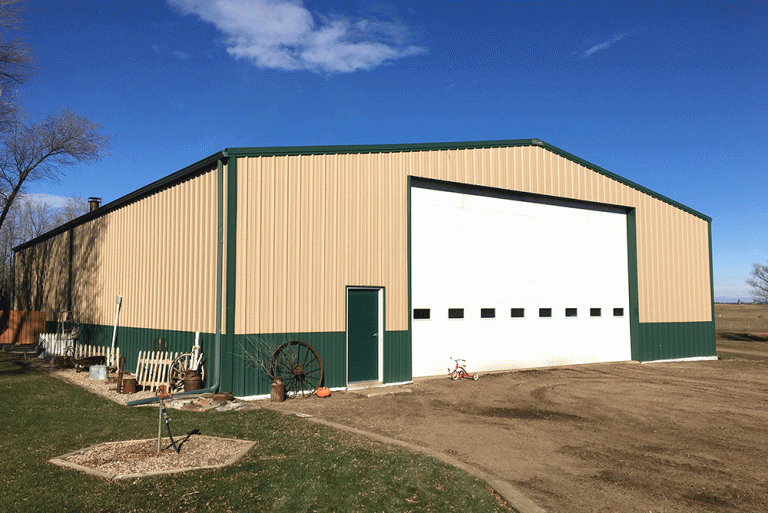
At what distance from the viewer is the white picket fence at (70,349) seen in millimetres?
16352

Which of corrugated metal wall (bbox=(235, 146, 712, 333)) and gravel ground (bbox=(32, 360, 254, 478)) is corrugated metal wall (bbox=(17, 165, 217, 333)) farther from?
gravel ground (bbox=(32, 360, 254, 478))

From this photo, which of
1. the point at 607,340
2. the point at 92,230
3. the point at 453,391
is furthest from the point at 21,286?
the point at 607,340

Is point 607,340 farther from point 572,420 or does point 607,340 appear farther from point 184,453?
point 184,453

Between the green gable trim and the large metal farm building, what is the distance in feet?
0.26

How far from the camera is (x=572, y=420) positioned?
10211 millimetres

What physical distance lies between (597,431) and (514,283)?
836 centimetres

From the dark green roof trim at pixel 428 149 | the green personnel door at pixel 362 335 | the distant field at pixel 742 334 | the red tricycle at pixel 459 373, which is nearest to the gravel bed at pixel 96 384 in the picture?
the green personnel door at pixel 362 335

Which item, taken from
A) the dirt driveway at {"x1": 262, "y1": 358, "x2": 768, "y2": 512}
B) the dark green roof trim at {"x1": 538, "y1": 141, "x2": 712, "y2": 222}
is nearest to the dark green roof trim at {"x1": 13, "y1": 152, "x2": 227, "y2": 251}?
the dirt driveway at {"x1": 262, "y1": 358, "x2": 768, "y2": 512}

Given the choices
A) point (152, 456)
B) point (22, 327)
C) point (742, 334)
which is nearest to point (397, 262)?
point (152, 456)

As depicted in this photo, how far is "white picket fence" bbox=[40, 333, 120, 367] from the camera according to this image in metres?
16.4

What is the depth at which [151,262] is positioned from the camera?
51.5 feet

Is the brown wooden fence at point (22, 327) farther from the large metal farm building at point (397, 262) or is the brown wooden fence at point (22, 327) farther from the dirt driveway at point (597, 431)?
the dirt driveway at point (597, 431)

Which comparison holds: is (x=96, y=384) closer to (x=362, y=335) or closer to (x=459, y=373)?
(x=362, y=335)

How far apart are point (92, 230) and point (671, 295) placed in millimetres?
24388
